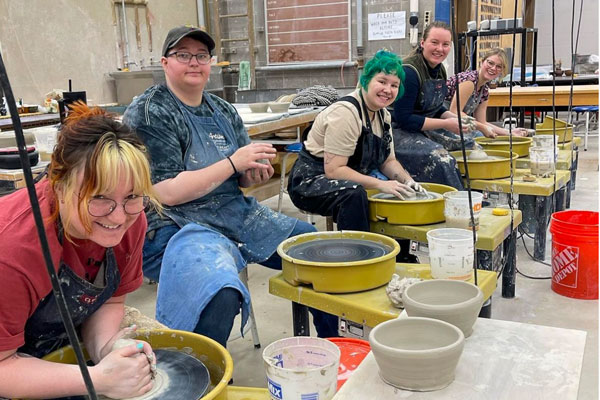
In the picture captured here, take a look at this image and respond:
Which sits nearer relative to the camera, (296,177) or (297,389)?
(297,389)

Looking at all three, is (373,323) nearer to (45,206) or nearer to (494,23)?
(45,206)

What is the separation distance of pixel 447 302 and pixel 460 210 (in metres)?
1.01

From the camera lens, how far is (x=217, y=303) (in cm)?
156

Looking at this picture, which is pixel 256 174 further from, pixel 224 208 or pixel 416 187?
pixel 416 187

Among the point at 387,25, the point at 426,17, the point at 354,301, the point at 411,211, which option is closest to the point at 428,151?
the point at 411,211

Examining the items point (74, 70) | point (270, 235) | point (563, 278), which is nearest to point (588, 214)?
point (563, 278)

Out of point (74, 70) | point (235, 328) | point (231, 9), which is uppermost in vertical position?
point (231, 9)

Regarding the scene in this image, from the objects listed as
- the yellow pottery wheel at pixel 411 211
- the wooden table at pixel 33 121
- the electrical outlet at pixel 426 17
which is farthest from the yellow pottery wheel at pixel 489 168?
the electrical outlet at pixel 426 17

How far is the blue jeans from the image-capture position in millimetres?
1565

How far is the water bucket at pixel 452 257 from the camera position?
1.67m

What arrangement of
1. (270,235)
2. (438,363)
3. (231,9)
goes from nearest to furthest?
1. (438,363)
2. (270,235)
3. (231,9)

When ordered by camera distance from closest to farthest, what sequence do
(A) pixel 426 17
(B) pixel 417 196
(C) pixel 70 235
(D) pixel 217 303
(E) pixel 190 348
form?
(C) pixel 70 235 < (E) pixel 190 348 < (D) pixel 217 303 < (B) pixel 417 196 < (A) pixel 426 17

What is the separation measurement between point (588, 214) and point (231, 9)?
6.59 m

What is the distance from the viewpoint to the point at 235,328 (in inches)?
103
